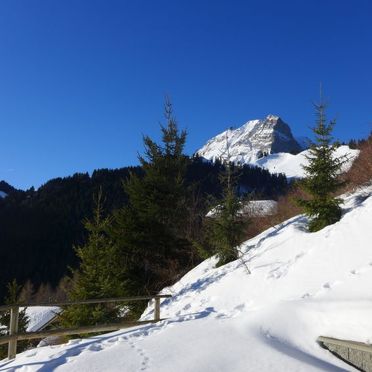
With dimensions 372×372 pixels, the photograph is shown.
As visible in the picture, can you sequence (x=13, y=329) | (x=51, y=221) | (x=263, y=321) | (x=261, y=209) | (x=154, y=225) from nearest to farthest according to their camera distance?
(x=13, y=329)
(x=263, y=321)
(x=154, y=225)
(x=261, y=209)
(x=51, y=221)

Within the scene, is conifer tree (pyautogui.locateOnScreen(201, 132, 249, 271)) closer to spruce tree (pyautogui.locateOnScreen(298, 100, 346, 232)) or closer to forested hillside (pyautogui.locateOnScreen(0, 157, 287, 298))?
spruce tree (pyautogui.locateOnScreen(298, 100, 346, 232))

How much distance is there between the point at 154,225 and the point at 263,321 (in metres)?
11.1

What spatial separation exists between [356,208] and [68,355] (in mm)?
10345

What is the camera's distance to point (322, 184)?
13828mm

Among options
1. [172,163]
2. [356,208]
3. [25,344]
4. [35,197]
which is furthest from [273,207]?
[35,197]

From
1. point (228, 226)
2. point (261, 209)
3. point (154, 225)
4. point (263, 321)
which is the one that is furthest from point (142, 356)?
point (261, 209)

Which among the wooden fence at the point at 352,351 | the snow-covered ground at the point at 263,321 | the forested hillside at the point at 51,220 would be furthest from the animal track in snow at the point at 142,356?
the forested hillside at the point at 51,220

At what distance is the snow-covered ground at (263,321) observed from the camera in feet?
20.5

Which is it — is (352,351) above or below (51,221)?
below

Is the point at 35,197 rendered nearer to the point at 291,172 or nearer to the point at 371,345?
the point at 291,172

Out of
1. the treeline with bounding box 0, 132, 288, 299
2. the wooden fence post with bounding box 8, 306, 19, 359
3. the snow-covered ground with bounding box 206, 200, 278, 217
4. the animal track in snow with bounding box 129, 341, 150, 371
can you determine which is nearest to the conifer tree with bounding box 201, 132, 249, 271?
the snow-covered ground with bounding box 206, 200, 278, 217

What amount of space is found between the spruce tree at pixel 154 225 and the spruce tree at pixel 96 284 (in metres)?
0.95

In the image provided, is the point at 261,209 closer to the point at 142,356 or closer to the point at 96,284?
the point at 96,284

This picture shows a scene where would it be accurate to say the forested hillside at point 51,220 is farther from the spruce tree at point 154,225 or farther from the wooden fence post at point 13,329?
the wooden fence post at point 13,329
